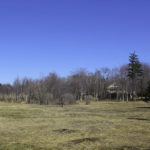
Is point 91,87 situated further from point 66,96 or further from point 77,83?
point 66,96

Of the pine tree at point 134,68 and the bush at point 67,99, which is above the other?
the pine tree at point 134,68

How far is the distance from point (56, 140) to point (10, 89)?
48.7m

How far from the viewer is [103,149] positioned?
8.39 metres

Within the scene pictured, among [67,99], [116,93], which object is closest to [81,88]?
→ [116,93]

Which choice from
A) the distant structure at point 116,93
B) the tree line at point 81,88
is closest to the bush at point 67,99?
the tree line at point 81,88

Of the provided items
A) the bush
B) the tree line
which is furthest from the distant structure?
the bush

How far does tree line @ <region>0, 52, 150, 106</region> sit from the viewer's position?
46.2m

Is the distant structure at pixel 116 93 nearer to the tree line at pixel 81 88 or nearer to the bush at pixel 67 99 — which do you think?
the tree line at pixel 81 88

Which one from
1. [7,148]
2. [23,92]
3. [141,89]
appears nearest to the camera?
[7,148]

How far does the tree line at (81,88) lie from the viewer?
151 ft

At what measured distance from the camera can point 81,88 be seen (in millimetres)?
66375

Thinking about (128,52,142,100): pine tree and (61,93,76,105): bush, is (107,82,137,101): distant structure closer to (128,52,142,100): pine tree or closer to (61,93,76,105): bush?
(128,52,142,100): pine tree

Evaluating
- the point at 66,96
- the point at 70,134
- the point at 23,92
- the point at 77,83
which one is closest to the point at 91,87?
the point at 77,83

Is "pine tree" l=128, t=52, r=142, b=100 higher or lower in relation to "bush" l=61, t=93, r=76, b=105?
higher
